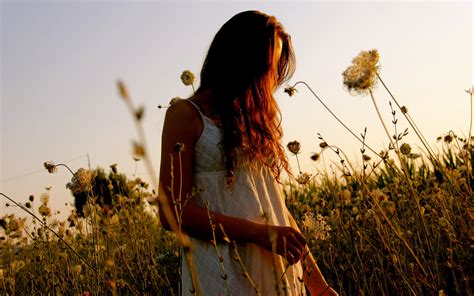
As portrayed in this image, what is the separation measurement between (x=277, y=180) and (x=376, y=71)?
737 millimetres

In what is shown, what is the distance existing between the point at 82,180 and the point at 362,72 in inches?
56.4

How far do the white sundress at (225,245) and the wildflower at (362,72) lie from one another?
1.76 ft

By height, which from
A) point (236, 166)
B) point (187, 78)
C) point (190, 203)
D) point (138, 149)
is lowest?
point (138, 149)

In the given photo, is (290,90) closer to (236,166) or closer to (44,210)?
(236,166)

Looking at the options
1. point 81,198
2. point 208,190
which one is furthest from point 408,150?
point 81,198

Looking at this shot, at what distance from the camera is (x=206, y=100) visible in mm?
→ 2398

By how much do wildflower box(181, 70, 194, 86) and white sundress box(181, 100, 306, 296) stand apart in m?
1.33

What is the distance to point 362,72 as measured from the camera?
211 cm

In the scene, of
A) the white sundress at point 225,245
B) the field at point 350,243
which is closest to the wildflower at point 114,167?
the field at point 350,243

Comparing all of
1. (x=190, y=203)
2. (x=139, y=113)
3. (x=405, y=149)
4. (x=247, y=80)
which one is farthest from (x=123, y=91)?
(x=405, y=149)

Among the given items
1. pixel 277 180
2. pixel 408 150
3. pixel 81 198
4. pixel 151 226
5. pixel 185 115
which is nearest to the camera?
pixel 185 115

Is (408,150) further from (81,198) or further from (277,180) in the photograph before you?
(81,198)

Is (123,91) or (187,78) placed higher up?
(187,78)

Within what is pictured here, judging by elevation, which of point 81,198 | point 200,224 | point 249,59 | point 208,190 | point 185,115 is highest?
point 81,198
